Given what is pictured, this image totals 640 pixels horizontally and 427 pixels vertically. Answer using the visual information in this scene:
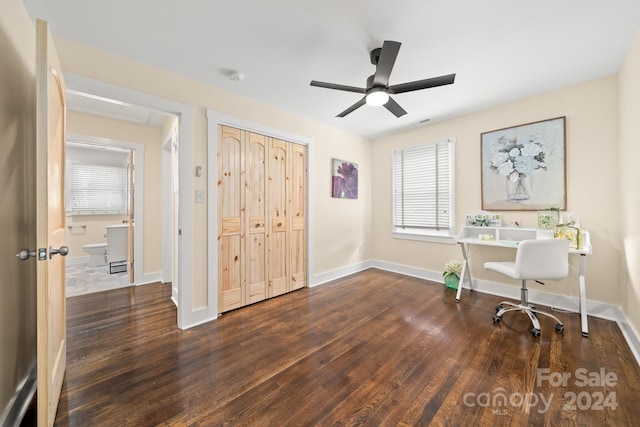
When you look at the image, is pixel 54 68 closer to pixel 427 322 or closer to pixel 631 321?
pixel 427 322

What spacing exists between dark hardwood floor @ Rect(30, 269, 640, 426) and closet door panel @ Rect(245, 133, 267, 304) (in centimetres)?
34

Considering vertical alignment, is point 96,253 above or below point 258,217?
below

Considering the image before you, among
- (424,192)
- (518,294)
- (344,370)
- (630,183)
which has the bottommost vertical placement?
(344,370)

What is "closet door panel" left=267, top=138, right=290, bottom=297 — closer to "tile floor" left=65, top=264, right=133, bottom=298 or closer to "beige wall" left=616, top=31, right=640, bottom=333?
"tile floor" left=65, top=264, right=133, bottom=298

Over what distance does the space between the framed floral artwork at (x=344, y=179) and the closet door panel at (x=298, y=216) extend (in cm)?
62

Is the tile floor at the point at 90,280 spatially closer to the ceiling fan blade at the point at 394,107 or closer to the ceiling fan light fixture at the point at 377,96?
the ceiling fan light fixture at the point at 377,96

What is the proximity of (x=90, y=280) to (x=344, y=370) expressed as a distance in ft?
14.5

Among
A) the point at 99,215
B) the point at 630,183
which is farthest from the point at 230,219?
the point at 99,215

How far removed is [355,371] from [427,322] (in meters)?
1.12

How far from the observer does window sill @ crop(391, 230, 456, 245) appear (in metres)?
3.71

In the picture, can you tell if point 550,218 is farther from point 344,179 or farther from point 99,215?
point 99,215

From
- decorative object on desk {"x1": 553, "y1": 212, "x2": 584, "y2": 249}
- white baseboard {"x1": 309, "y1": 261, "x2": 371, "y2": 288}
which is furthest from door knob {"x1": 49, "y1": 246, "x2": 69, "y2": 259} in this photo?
decorative object on desk {"x1": 553, "y1": 212, "x2": 584, "y2": 249}

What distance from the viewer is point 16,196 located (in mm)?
1486

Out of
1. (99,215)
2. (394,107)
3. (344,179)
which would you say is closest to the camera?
(394,107)
